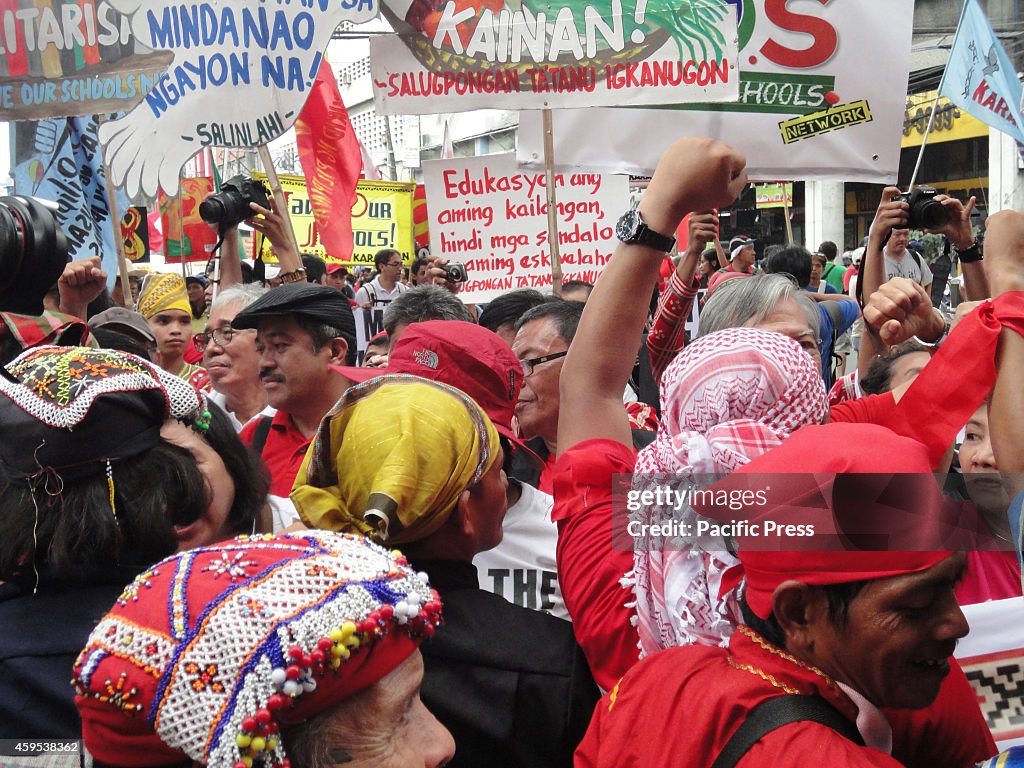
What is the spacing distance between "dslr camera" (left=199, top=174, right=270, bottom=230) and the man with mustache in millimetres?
1302

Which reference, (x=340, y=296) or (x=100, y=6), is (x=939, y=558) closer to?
(x=340, y=296)

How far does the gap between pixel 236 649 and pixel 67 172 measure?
5071 mm

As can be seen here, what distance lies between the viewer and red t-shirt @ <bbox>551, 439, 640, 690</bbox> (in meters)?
1.67

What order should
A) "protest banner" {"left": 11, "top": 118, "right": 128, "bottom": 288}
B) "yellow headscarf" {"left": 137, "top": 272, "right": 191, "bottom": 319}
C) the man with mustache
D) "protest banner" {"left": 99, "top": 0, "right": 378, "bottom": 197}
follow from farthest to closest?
"yellow headscarf" {"left": 137, "top": 272, "right": 191, "bottom": 319} → "protest banner" {"left": 11, "top": 118, "right": 128, "bottom": 288} → "protest banner" {"left": 99, "top": 0, "right": 378, "bottom": 197} → the man with mustache

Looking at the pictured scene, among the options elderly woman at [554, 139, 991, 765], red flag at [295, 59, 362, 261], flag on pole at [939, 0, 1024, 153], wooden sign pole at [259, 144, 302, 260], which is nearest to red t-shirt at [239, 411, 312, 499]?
wooden sign pole at [259, 144, 302, 260]

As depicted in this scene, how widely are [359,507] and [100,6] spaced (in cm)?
394

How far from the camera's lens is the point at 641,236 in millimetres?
1793

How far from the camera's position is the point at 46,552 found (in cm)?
162

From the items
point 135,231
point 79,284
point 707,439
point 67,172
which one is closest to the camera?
point 707,439

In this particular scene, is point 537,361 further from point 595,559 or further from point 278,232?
point 278,232

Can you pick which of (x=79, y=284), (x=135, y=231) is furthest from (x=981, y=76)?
(x=135, y=231)

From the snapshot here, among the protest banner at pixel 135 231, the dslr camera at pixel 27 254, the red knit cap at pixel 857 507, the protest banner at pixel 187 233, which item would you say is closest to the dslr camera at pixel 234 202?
the dslr camera at pixel 27 254

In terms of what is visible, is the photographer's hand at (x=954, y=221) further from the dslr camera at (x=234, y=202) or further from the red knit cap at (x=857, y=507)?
the dslr camera at (x=234, y=202)

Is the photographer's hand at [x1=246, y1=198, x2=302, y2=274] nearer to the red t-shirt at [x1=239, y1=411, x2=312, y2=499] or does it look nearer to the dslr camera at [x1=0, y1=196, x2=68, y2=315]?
the red t-shirt at [x1=239, y1=411, x2=312, y2=499]
